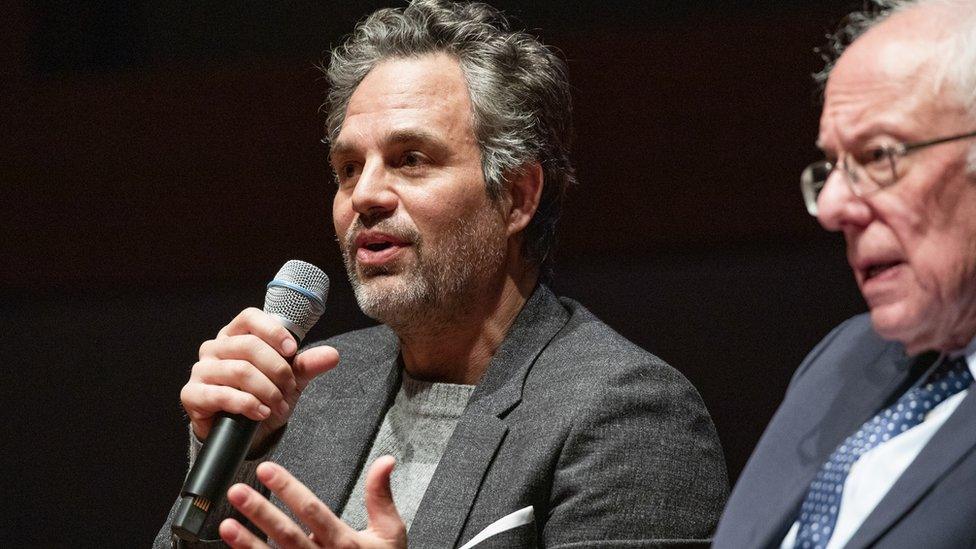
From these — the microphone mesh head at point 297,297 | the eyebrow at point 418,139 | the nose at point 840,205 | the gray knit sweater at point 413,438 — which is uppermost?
the nose at point 840,205

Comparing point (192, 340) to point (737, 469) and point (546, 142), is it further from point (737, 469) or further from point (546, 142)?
point (737, 469)

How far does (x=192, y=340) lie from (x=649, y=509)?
1.15m

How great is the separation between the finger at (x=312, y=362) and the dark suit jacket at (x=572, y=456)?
289mm

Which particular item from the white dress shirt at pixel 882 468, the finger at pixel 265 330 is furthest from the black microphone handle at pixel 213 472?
the white dress shirt at pixel 882 468

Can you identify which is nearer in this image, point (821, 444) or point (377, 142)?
Result: point (821, 444)

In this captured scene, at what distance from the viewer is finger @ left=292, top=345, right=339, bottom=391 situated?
4.97 ft

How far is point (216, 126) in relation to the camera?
2.54 metres

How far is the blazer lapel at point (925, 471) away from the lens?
106 cm

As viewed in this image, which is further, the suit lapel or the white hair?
the suit lapel

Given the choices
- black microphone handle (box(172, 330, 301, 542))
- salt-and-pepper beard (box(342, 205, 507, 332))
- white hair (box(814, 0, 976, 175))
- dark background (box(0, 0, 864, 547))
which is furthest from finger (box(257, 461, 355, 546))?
dark background (box(0, 0, 864, 547))

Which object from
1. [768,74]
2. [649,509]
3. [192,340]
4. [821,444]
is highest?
[768,74]

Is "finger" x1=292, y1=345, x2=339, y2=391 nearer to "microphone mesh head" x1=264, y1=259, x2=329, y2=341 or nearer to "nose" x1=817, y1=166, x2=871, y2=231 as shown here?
"microphone mesh head" x1=264, y1=259, x2=329, y2=341

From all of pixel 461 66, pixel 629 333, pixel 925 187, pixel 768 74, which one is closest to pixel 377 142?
pixel 461 66

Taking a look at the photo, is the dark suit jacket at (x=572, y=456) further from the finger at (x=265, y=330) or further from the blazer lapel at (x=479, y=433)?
the finger at (x=265, y=330)
